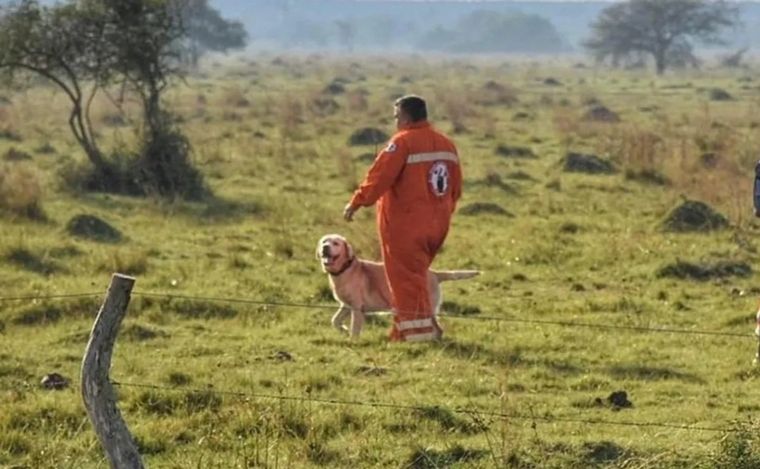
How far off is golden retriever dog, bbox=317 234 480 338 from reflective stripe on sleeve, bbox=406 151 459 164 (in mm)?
910

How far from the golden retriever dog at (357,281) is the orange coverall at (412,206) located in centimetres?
22

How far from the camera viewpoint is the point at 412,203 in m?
10.2

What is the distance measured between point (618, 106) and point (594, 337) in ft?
109

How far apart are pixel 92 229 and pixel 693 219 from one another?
23.4 feet

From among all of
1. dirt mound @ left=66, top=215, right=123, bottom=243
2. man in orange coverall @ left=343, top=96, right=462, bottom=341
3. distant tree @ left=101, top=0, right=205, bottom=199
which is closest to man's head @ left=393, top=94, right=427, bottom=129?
man in orange coverall @ left=343, top=96, right=462, bottom=341

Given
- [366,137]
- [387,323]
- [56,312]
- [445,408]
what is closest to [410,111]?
[387,323]

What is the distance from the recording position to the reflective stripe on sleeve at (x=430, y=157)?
33.0 ft

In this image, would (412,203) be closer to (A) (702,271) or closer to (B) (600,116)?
(A) (702,271)

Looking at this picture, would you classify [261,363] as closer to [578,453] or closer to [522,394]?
[522,394]

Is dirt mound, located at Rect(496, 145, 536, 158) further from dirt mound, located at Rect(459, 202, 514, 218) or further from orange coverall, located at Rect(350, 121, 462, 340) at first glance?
orange coverall, located at Rect(350, 121, 462, 340)

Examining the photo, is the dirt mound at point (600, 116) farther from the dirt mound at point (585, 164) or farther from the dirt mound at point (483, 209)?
the dirt mound at point (483, 209)

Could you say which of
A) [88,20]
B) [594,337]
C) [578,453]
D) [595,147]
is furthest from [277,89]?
[578,453]

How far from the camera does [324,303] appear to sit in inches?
485

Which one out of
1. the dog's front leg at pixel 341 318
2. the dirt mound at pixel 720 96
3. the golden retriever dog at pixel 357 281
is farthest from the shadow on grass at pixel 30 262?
the dirt mound at pixel 720 96
